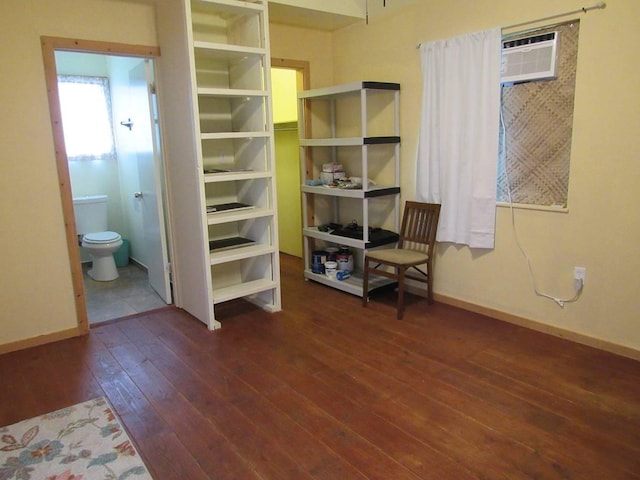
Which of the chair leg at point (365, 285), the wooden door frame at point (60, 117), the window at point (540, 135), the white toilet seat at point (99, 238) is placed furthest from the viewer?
the white toilet seat at point (99, 238)

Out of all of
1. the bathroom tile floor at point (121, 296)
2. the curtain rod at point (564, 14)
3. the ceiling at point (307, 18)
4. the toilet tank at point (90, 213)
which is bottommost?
the bathroom tile floor at point (121, 296)

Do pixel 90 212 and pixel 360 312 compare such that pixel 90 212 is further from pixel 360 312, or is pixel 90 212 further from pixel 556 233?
pixel 556 233

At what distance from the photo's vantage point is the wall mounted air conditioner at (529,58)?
2936mm

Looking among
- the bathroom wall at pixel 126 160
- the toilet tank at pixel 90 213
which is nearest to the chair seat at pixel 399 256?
the bathroom wall at pixel 126 160

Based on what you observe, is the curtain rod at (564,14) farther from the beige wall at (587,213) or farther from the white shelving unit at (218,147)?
the white shelving unit at (218,147)

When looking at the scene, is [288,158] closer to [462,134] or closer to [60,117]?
[462,134]

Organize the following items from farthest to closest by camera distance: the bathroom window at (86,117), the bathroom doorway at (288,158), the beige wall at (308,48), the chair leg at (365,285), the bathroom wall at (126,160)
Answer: the bathroom doorway at (288,158)
the bathroom window at (86,117)
the bathroom wall at (126,160)
the beige wall at (308,48)
the chair leg at (365,285)

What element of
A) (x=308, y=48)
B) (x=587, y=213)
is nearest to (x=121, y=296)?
(x=308, y=48)

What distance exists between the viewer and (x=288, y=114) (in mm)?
5203

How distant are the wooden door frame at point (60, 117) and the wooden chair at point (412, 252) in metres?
2.21

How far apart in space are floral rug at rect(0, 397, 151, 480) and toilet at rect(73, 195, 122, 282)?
2.60 m

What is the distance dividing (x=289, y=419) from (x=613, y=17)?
9.45ft

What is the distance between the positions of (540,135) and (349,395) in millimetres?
2131

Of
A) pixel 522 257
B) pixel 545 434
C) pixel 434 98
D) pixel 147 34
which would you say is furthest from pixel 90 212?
pixel 545 434
